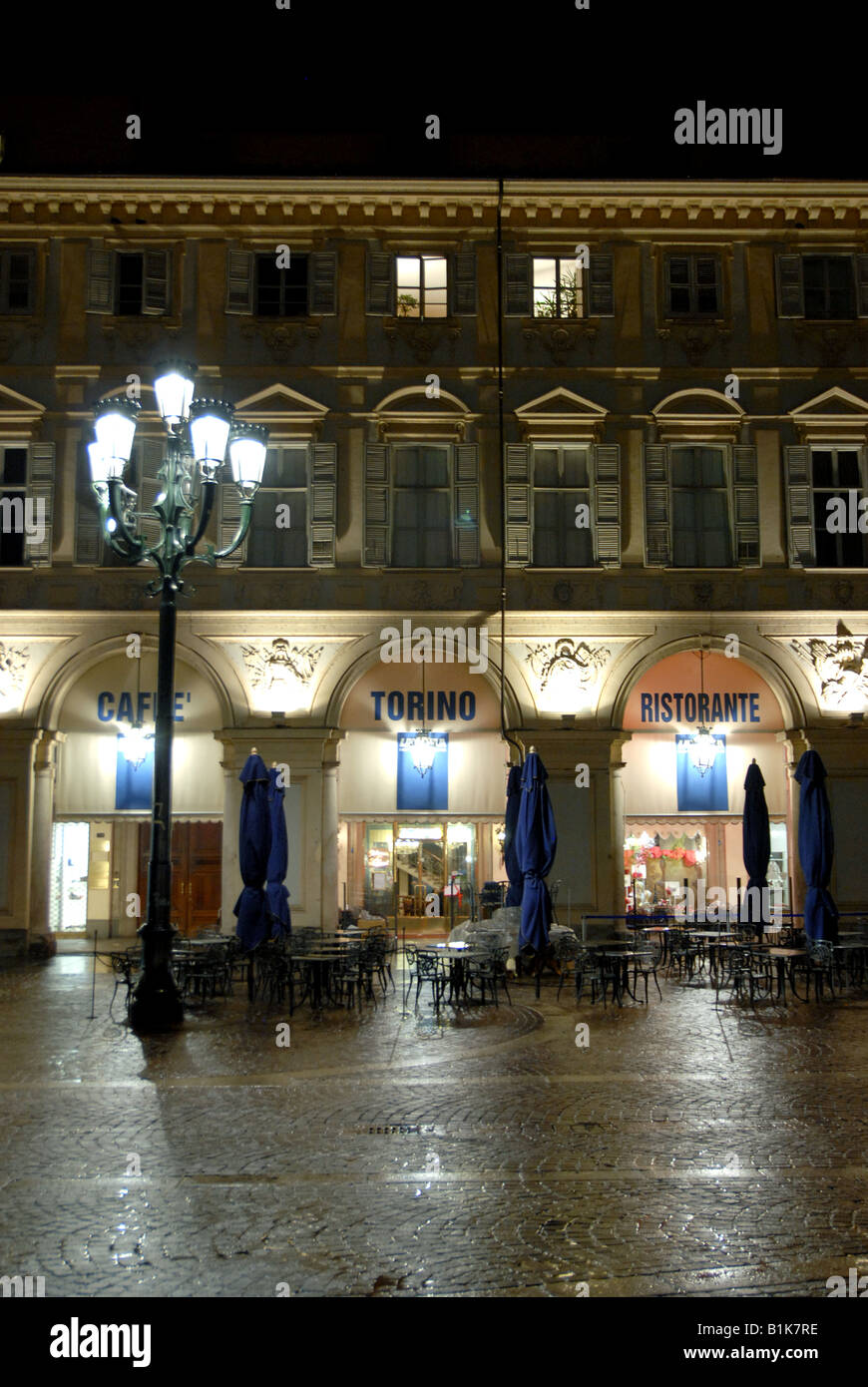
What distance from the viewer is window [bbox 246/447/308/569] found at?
22625 millimetres

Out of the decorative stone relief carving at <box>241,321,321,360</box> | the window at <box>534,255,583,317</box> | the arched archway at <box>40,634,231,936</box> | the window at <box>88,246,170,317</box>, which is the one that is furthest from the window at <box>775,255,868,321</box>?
the arched archway at <box>40,634,231,936</box>

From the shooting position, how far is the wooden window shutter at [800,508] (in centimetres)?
2278

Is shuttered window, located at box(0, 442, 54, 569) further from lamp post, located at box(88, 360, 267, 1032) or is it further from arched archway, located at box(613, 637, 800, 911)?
arched archway, located at box(613, 637, 800, 911)

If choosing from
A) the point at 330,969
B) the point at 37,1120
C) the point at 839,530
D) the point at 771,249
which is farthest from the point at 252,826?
the point at 771,249

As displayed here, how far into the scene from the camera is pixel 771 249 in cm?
2334

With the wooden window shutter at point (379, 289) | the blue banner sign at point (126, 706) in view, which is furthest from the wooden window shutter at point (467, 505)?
the blue banner sign at point (126, 706)

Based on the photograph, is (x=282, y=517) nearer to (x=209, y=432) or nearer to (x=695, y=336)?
(x=695, y=336)

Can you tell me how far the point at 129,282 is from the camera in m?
23.1

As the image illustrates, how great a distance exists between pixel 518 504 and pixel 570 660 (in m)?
3.09

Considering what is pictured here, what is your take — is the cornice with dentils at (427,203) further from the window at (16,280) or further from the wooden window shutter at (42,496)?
the wooden window shutter at (42,496)

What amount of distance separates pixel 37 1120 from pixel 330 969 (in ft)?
20.9

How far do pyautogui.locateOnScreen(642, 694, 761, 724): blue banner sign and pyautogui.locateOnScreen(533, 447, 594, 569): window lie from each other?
9.60 ft

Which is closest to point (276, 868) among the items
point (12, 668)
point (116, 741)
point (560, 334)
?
point (116, 741)

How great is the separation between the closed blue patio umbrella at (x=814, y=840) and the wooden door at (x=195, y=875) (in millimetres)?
12363
